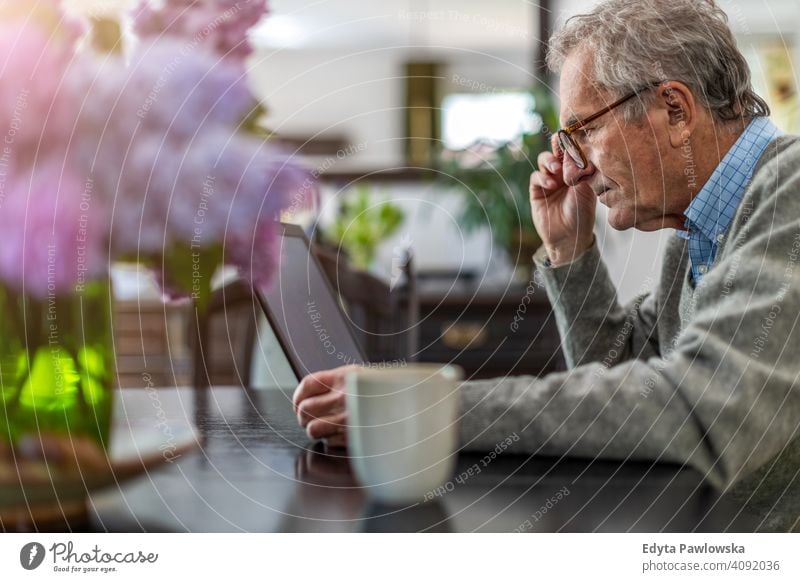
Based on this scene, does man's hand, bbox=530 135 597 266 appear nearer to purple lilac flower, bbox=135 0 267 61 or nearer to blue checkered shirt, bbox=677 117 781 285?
blue checkered shirt, bbox=677 117 781 285

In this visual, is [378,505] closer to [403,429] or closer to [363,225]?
[403,429]

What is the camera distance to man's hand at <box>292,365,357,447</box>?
460 mm

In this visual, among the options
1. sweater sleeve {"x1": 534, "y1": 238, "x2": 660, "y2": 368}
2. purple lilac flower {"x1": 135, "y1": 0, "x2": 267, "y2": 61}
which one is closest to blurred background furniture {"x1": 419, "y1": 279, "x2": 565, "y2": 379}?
sweater sleeve {"x1": 534, "y1": 238, "x2": 660, "y2": 368}

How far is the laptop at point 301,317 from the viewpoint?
485 millimetres

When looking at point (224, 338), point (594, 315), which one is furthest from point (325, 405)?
point (224, 338)

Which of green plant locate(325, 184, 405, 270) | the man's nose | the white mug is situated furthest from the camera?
green plant locate(325, 184, 405, 270)

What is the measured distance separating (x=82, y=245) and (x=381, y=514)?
0.78ft

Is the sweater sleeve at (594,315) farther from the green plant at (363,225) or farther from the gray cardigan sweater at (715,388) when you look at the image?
the green plant at (363,225)

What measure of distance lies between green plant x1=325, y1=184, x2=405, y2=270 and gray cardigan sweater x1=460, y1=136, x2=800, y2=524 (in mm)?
279

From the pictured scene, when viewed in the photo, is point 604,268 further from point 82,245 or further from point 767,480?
point 82,245

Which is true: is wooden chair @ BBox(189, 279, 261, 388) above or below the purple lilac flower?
below

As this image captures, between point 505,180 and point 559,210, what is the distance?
0.09 m

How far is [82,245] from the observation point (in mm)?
441
